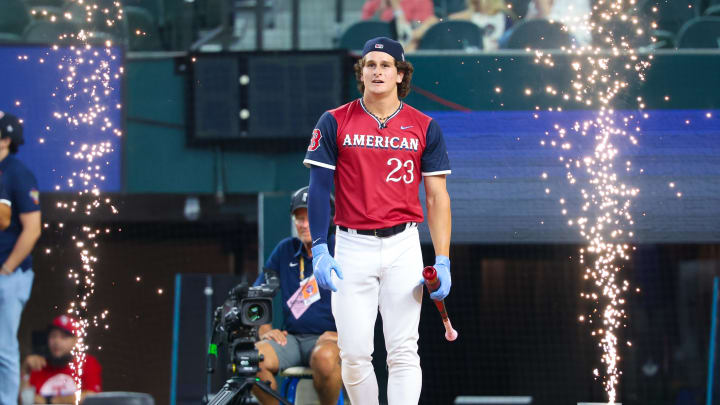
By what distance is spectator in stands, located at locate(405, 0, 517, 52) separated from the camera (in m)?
5.33

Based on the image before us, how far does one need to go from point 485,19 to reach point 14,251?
3.08 m

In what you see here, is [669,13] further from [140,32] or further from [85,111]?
[85,111]

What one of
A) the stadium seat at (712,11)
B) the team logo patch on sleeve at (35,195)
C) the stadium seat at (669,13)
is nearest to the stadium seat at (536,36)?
the stadium seat at (669,13)

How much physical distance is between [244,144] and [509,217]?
69.7 inches

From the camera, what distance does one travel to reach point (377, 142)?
3328mm

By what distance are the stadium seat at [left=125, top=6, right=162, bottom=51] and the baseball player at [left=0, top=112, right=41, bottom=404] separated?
105 cm

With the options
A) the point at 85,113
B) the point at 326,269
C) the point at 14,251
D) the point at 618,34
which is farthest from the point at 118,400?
the point at 618,34

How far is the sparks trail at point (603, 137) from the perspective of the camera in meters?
4.75

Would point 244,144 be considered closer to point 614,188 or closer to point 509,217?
point 509,217

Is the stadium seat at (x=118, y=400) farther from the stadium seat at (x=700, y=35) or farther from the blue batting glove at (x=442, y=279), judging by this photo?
the stadium seat at (x=700, y=35)

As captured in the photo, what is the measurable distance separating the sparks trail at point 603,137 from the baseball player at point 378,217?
159 cm

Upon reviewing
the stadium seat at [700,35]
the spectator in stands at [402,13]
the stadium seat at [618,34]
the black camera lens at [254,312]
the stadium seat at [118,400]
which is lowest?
the stadium seat at [118,400]

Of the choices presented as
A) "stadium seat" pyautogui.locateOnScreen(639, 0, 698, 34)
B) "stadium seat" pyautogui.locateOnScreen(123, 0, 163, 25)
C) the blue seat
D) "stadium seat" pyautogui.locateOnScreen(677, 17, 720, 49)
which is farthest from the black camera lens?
"stadium seat" pyautogui.locateOnScreen(677, 17, 720, 49)

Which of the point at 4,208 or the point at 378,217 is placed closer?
the point at 378,217
